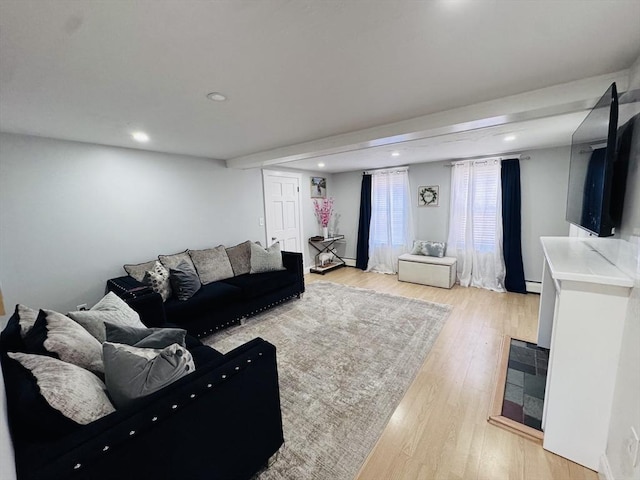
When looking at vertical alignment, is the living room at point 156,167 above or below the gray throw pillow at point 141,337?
above

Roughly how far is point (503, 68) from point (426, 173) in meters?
3.47

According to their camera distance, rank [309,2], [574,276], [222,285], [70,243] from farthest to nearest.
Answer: [222,285] < [70,243] < [574,276] < [309,2]

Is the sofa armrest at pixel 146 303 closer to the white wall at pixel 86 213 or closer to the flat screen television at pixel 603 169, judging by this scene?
the white wall at pixel 86 213

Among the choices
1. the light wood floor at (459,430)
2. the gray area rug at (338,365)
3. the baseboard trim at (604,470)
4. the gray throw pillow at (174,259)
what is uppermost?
the gray throw pillow at (174,259)

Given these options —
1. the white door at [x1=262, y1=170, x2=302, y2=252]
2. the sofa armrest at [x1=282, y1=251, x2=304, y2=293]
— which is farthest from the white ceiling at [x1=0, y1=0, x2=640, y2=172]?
the white door at [x1=262, y1=170, x2=302, y2=252]

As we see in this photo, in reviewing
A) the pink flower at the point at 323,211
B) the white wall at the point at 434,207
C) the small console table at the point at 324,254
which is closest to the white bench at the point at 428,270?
the white wall at the point at 434,207

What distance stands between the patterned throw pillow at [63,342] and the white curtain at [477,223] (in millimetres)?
4820

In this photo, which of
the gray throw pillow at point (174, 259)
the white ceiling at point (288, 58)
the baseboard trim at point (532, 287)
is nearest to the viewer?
the white ceiling at point (288, 58)

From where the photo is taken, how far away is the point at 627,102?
5.02ft

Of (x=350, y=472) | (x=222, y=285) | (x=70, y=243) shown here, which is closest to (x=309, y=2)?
(x=350, y=472)

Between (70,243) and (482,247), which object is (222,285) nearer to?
(70,243)

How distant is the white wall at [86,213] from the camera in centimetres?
239

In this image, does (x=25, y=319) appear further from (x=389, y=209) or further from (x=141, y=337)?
(x=389, y=209)

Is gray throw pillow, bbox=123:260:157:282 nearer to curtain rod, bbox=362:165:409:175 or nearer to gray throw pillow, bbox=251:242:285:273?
gray throw pillow, bbox=251:242:285:273
